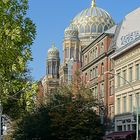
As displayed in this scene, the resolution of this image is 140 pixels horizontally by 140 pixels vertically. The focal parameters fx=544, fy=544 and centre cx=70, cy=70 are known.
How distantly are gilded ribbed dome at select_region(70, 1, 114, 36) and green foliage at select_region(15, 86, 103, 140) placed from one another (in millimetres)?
55023

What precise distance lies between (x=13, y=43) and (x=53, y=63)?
409 feet

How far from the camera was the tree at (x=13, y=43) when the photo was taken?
32562mm

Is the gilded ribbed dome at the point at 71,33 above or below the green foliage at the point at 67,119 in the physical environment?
above

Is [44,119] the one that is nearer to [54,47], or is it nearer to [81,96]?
[81,96]

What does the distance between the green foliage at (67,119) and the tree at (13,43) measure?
104 feet

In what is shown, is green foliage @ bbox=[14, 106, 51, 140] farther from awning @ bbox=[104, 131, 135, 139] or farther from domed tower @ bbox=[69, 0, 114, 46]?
domed tower @ bbox=[69, 0, 114, 46]

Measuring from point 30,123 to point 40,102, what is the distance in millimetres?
6423

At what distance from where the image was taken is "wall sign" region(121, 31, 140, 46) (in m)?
63.4

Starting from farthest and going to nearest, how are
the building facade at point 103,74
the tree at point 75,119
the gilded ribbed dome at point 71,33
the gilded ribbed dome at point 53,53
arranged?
the gilded ribbed dome at point 53,53 < the gilded ribbed dome at point 71,33 < the building facade at point 103,74 < the tree at point 75,119

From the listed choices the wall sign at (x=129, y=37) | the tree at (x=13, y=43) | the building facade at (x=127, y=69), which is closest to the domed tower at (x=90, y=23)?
the building facade at (x=127, y=69)

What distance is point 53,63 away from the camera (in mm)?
157125

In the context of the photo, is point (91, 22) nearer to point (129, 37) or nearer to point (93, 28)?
point (93, 28)

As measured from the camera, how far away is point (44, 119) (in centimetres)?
6900

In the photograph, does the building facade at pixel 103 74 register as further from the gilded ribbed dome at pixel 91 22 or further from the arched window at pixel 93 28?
the gilded ribbed dome at pixel 91 22
